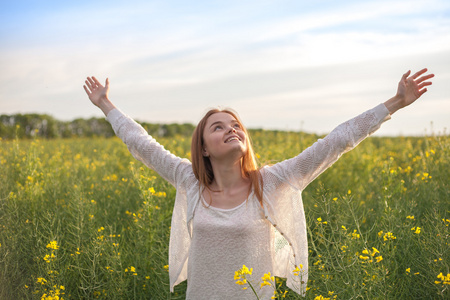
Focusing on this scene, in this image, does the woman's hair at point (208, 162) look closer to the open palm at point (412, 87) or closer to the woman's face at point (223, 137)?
the woman's face at point (223, 137)

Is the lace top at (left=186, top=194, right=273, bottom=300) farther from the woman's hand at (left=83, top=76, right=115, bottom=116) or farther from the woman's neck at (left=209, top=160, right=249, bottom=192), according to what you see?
the woman's hand at (left=83, top=76, right=115, bottom=116)

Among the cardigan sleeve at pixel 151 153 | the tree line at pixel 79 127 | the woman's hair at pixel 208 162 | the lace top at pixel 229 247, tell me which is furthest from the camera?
the tree line at pixel 79 127

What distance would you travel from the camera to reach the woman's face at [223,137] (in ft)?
8.14

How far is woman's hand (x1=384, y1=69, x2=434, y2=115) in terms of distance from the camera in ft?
7.74

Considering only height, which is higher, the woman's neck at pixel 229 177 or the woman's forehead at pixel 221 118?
the woman's forehead at pixel 221 118

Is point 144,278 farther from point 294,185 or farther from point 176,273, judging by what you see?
point 294,185

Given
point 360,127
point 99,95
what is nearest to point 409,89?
point 360,127

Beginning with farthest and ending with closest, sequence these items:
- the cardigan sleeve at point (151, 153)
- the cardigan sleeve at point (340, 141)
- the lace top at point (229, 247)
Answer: the cardigan sleeve at point (151, 153)
the lace top at point (229, 247)
the cardigan sleeve at point (340, 141)

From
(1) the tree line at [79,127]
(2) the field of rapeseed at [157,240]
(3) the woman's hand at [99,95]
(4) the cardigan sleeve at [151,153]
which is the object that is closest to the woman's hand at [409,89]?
(2) the field of rapeseed at [157,240]

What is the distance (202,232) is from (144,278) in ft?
3.63

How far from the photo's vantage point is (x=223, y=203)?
2.56 meters

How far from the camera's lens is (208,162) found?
2.80m

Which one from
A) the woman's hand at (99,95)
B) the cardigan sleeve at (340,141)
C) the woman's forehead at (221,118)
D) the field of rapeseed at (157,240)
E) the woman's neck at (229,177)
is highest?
the woman's hand at (99,95)

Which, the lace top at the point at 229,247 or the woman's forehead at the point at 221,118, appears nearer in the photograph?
the lace top at the point at 229,247
